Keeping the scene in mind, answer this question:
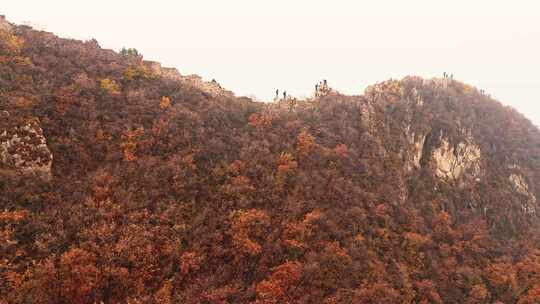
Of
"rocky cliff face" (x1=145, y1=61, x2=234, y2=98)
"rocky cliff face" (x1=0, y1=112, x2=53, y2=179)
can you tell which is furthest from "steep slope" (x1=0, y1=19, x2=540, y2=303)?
"rocky cliff face" (x1=145, y1=61, x2=234, y2=98)

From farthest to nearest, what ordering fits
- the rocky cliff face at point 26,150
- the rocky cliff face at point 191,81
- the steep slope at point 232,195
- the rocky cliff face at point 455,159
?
the rocky cliff face at point 455,159
the rocky cliff face at point 191,81
the rocky cliff face at point 26,150
the steep slope at point 232,195

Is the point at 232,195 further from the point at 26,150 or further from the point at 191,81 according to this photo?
the point at 191,81

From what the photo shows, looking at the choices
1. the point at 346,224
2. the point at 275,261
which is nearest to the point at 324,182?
the point at 346,224

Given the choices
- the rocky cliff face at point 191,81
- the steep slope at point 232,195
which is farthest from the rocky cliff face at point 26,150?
the rocky cliff face at point 191,81

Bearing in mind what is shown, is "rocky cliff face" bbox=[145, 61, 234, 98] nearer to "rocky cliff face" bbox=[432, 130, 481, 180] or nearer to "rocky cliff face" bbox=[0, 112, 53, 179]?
"rocky cliff face" bbox=[0, 112, 53, 179]

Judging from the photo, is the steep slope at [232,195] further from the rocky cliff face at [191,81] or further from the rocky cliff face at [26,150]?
the rocky cliff face at [191,81]

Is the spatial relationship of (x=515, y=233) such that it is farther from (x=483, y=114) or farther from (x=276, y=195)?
(x=276, y=195)

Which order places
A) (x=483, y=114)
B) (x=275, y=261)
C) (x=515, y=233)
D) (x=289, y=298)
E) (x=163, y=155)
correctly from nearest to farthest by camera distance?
(x=289, y=298), (x=275, y=261), (x=163, y=155), (x=515, y=233), (x=483, y=114)

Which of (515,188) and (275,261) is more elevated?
(515,188)
